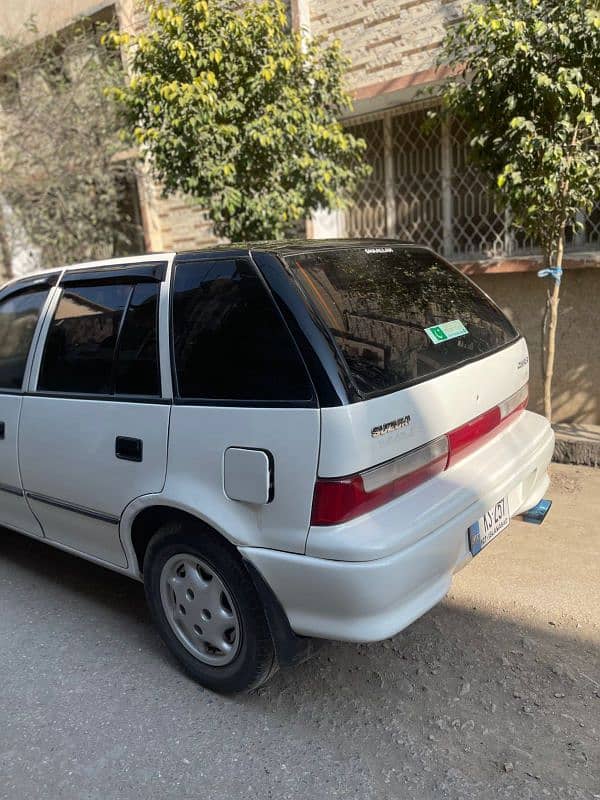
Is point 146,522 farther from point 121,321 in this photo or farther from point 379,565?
point 379,565

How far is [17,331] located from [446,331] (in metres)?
2.26

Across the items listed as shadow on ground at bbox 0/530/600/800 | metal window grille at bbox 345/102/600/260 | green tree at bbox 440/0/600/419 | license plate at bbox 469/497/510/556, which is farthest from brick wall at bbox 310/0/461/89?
shadow on ground at bbox 0/530/600/800

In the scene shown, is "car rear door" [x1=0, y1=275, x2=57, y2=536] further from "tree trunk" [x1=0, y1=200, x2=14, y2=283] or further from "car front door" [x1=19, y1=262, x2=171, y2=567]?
"tree trunk" [x1=0, y1=200, x2=14, y2=283]

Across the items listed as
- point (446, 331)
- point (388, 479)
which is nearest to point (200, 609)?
point (388, 479)

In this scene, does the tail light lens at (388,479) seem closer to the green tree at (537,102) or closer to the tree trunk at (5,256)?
the green tree at (537,102)

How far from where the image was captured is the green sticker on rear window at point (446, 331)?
103 inches

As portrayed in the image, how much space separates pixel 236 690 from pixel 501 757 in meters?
1.01

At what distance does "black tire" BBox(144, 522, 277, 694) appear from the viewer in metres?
2.37

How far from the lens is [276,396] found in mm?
2230

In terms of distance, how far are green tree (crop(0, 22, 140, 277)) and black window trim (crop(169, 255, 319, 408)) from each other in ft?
24.9

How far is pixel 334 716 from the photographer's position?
8.09 ft

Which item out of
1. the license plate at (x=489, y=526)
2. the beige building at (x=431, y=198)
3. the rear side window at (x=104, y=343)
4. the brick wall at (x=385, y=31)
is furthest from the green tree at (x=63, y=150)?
the license plate at (x=489, y=526)

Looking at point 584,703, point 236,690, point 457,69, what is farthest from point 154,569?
point 457,69

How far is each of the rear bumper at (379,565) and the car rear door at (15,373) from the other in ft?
5.40
